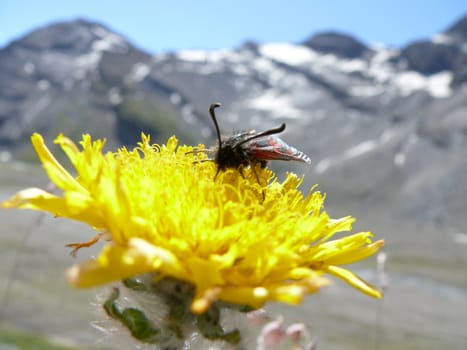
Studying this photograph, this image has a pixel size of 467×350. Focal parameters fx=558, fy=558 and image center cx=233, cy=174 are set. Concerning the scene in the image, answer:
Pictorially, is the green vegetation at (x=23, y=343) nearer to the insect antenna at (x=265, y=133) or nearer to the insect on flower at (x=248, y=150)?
the insect on flower at (x=248, y=150)

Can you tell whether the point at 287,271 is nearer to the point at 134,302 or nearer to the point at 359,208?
the point at 134,302

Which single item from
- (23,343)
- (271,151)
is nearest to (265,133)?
(271,151)

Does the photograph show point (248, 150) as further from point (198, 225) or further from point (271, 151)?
point (198, 225)

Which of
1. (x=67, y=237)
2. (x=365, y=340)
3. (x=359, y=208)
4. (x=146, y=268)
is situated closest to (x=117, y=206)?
(x=146, y=268)

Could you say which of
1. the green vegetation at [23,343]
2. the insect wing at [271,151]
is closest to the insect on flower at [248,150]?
the insect wing at [271,151]

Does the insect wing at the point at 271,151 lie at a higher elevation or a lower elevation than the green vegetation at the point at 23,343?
lower

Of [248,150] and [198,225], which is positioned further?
[248,150]
